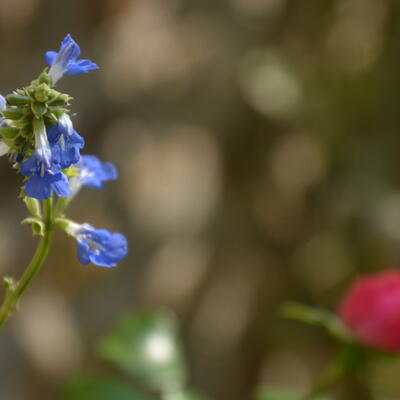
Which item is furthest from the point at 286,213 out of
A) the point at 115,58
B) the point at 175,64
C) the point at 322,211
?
the point at 115,58

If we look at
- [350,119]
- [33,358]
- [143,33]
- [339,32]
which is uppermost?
[339,32]

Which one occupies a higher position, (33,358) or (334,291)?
(334,291)

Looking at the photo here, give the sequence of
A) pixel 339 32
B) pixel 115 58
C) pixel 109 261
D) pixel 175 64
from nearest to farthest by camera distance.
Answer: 1. pixel 109 261
2. pixel 115 58
3. pixel 175 64
4. pixel 339 32

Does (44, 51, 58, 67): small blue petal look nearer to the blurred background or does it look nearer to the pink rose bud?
the pink rose bud

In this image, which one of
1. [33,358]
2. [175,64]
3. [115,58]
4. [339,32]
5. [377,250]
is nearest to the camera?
[33,358]

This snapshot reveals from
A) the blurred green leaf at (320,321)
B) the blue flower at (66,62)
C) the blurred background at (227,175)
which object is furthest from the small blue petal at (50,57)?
the blurred background at (227,175)

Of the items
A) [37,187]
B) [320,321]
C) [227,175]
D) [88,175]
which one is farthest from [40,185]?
[227,175]

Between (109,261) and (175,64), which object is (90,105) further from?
(109,261)
